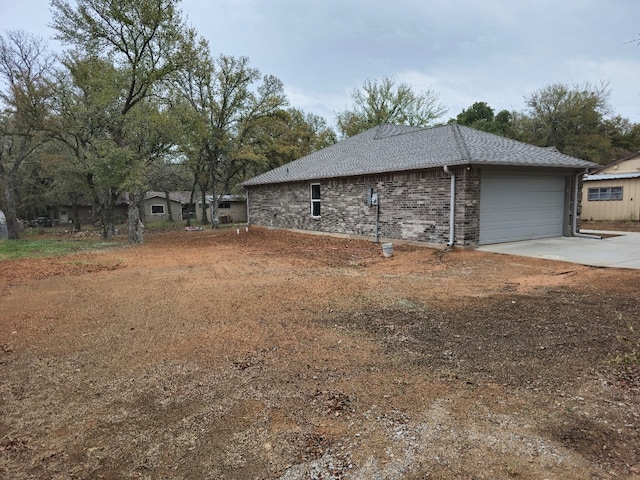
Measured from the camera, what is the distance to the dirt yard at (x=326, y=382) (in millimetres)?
2305

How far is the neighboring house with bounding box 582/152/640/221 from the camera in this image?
722 inches

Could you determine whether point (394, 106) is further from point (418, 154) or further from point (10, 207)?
point (10, 207)

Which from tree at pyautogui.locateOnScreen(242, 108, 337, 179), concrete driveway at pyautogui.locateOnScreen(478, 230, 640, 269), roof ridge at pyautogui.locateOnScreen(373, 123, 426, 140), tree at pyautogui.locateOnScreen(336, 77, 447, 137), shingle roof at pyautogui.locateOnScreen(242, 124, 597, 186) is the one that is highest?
tree at pyautogui.locateOnScreen(336, 77, 447, 137)

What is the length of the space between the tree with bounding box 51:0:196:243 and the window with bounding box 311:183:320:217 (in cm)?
685

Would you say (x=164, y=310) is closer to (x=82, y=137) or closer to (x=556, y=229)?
(x=556, y=229)

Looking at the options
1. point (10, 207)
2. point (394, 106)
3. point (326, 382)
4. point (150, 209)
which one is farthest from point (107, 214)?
point (394, 106)

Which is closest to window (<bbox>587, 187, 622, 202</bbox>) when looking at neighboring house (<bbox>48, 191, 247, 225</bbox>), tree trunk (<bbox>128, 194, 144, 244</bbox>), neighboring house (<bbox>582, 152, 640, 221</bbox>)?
neighboring house (<bbox>582, 152, 640, 221</bbox>)

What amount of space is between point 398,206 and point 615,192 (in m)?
13.7

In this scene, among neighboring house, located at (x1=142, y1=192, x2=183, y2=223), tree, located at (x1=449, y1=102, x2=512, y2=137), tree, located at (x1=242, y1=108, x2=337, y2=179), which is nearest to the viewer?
tree, located at (x1=242, y1=108, x2=337, y2=179)

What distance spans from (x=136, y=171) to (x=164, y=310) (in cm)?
1157

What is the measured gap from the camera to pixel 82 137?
19.2 m

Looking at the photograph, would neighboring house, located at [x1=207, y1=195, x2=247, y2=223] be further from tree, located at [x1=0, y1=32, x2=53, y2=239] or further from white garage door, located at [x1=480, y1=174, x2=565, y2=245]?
white garage door, located at [x1=480, y1=174, x2=565, y2=245]

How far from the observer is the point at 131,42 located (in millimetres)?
15328

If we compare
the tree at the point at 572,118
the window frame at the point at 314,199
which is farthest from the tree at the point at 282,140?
the tree at the point at 572,118
